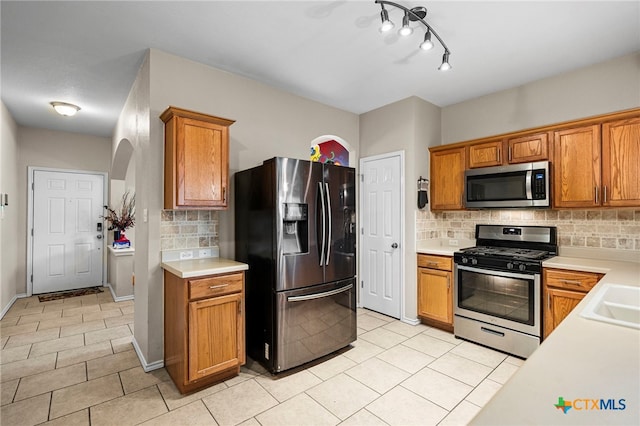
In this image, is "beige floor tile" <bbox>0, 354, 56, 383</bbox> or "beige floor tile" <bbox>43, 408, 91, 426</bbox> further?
"beige floor tile" <bbox>0, 354, 56, 383</bbox>

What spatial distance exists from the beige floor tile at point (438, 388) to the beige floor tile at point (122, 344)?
8.85ft

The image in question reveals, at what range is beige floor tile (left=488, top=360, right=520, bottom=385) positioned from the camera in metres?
2.47

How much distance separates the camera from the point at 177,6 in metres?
2.10

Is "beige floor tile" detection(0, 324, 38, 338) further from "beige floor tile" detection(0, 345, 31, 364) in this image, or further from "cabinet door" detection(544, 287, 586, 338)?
"cabinet door" detection(544, 287, 586, 338)

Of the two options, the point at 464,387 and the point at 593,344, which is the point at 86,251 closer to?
the point at 464,387

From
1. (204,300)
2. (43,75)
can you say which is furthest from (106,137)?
(204,300)

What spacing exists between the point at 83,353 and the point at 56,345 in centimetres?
46

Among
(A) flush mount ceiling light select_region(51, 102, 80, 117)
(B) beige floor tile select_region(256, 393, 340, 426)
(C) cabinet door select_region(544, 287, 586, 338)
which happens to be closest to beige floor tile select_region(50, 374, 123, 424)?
(B) beige floor tile select_region(256, 393, 340, 426)

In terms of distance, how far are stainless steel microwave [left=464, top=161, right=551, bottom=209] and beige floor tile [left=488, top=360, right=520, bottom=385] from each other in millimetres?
1512

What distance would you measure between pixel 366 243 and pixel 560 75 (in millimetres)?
2809

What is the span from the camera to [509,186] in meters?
3.18

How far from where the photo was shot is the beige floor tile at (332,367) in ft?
8.44

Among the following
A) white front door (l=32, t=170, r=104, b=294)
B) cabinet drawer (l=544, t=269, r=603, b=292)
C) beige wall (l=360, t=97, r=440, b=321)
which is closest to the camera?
cabinet drawer (l=544, t=269, r=603, b=292)

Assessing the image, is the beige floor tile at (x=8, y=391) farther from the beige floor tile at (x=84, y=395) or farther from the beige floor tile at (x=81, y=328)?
the beige floor tile at (x=81, y=328)
